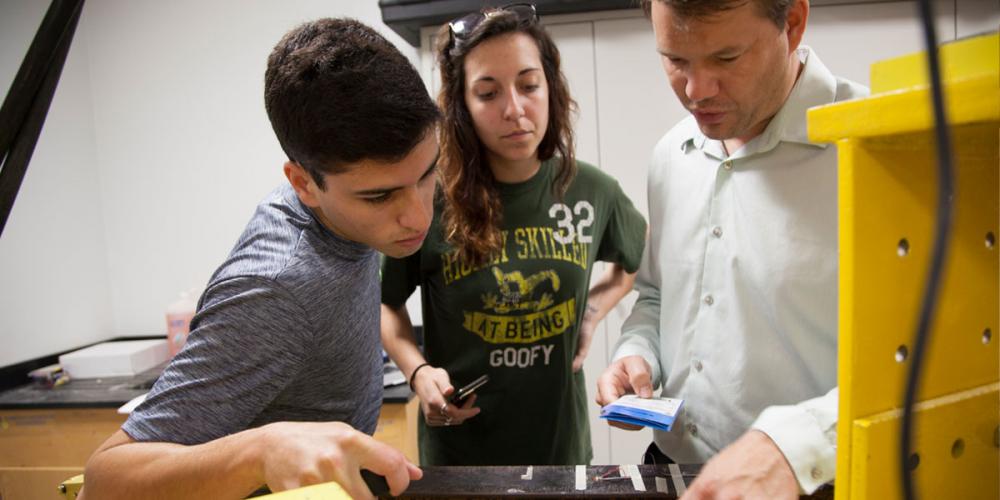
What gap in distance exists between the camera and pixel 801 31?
85 cm

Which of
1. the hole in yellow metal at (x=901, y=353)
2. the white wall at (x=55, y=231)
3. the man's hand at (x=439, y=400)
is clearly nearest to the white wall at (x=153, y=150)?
the white wall at (x=55, y=231)

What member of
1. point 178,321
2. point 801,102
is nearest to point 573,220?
point 801,102

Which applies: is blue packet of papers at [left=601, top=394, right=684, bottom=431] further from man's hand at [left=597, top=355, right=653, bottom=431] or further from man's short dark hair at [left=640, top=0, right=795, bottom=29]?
man's short dark hair at [left=640, top=0, right=795, bottom=29]

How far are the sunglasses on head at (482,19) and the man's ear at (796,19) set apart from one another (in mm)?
594

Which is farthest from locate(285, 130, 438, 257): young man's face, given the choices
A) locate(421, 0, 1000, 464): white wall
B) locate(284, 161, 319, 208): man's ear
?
locate(421, 0, 1000, 464): white wall

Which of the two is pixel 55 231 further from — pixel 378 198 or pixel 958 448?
pixel 958 448

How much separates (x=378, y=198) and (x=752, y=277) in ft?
1.92

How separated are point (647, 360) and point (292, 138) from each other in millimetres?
705

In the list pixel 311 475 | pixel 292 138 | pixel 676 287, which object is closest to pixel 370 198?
pixel 292 138

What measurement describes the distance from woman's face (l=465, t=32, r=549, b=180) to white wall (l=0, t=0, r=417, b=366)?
1113 millimetres

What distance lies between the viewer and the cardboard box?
2.09 meters

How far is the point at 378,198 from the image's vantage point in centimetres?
84

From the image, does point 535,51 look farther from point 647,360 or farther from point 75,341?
point 75,341

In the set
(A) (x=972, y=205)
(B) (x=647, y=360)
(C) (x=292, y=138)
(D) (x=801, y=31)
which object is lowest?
(B) (x=647, y=360)
